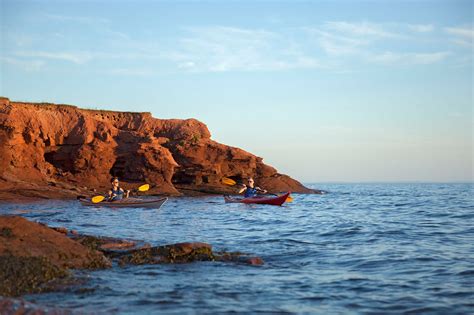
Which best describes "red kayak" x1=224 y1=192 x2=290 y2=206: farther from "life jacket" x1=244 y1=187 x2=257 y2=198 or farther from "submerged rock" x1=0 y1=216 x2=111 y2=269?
"submerged rock" x1=0 y1=216 x2=111 y2=269

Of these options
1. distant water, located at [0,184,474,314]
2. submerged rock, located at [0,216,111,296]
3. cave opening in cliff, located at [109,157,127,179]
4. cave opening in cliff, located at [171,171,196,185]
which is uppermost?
cave opening in cliff, located at [109,157,127,179]

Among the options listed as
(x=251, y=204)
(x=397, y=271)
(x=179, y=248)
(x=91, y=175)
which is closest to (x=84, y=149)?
(x=91, y=175)

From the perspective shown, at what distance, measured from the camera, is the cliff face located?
32.8 meters

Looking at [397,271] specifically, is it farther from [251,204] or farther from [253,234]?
[251,204]

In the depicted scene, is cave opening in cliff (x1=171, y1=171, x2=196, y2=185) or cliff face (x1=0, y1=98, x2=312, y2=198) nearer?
cliff face (x1=0, y1=98, x2=312, y2=198)

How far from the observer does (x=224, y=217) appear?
2123 cm

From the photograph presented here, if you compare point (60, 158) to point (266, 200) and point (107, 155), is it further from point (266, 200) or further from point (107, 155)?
→ point (266, 200)

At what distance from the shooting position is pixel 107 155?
36.8 metres

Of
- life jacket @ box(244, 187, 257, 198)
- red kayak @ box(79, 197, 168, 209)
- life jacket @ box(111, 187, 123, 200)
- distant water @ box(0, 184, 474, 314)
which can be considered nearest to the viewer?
distant water @ box(0, 184, 474, 314)

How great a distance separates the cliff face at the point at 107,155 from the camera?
32.8m

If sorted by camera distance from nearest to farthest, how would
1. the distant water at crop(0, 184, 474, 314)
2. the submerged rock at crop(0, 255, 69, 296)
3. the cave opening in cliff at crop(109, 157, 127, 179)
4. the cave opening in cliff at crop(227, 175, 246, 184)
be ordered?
the distant water at crop(0, 184, 474, 314), the submerged rock at crop(0, 255, 69, 296), the cave opening in cliff at crop(109, 157, 127, 179), the cave opening in cliff at crop(227, 175, 246, 184)

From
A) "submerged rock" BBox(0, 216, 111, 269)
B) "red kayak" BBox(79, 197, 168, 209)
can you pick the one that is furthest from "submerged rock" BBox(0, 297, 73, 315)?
"red kayak" BBox(79, 197, 168, 209)

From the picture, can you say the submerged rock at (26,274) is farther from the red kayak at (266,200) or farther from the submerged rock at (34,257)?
the red kayak at (266,200)

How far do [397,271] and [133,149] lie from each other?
30726 millimetres
